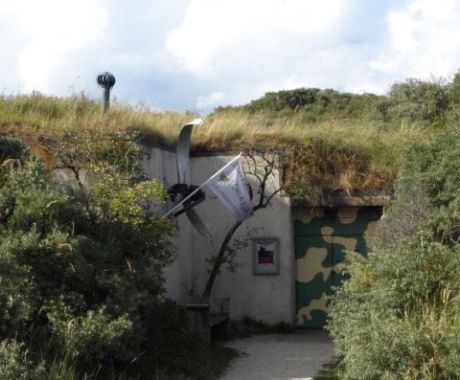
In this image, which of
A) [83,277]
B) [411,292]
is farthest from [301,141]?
[83,277]

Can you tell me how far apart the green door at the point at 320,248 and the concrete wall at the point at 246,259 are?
291mm

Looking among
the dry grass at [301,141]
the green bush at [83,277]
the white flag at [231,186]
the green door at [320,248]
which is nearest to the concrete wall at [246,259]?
the green door at [320,248]

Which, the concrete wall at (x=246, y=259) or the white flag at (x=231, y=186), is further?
the concrete wall at (x=246, y=259)

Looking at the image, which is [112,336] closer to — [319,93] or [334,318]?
[334,318]

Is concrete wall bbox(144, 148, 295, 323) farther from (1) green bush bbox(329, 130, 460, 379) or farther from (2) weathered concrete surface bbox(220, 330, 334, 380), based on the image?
(1) green bush bbox(329, 130, 460, 379)

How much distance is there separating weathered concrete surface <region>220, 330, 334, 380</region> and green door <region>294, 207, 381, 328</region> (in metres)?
0.55

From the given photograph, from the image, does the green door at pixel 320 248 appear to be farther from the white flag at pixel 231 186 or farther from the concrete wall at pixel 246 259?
the white flag at pixel 231 186

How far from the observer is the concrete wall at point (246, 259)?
1545 centimetres

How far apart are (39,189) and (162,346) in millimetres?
2526

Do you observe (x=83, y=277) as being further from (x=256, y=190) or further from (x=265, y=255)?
(x=265, y=255)

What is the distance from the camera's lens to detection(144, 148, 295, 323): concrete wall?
15.5 meters

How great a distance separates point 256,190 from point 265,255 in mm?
1193

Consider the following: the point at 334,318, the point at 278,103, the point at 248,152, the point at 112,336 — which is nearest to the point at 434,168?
the point at 334,318

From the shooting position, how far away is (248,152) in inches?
598
